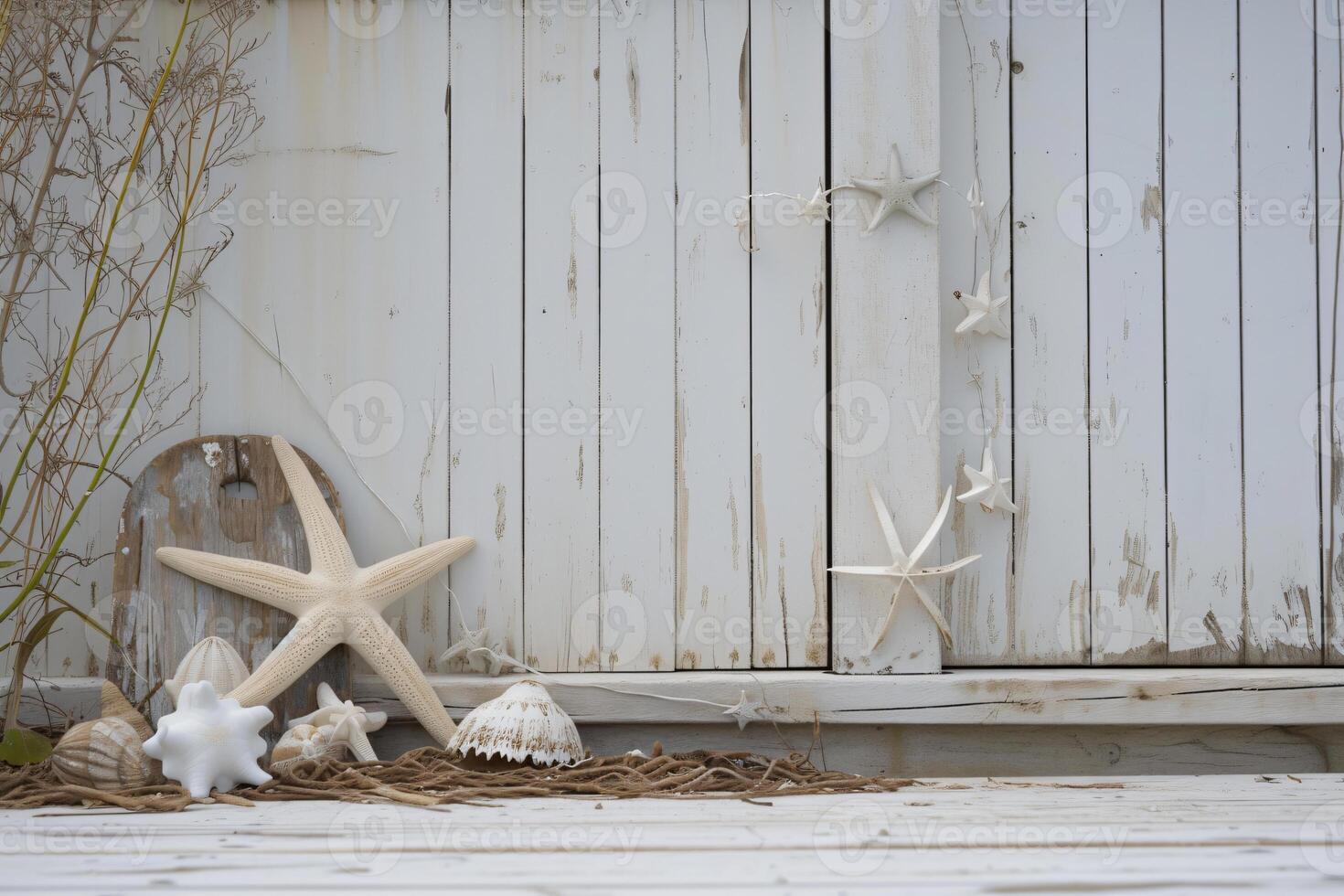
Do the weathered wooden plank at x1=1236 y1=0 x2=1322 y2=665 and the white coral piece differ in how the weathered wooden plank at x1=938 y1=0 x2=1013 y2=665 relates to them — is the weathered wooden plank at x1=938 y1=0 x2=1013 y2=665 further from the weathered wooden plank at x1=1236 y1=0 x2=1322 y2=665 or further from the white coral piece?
the white coral piece

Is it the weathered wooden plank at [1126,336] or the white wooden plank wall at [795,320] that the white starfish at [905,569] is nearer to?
the white wooden plank wall at [795,320]

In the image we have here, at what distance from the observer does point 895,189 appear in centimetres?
208

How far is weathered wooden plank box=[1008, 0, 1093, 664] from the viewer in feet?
7.25

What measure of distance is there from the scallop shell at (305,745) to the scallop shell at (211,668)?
152mm

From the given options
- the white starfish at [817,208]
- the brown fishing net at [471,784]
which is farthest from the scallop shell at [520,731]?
the white starfish at [817,208]

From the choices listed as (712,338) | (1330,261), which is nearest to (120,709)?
(712,338)

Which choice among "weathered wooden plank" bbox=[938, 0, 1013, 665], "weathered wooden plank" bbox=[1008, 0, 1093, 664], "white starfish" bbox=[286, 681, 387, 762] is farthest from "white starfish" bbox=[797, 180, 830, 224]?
"white starfish" bbox=[286, 681, 387, 762]

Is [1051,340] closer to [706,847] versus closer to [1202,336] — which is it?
[1202,336]

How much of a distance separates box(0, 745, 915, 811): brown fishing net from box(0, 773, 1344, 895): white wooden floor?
0.04 m

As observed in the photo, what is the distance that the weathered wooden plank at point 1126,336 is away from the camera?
2211mm

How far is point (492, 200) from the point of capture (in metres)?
2.19

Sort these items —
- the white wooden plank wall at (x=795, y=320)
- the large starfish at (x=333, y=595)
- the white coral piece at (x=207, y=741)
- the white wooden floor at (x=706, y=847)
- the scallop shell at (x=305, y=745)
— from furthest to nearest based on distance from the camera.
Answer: the white wooden plank wall at (x=795, y=320) < the large starfish at (x=333, y=595) < the scallop shell at (x=305, y=745) < the white coral piece at (x=207, y=741) < the white wooden floor at (x=706, y=847)

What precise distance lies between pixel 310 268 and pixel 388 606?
2.54 ft

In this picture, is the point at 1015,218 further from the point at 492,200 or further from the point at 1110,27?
the point at 492,200
